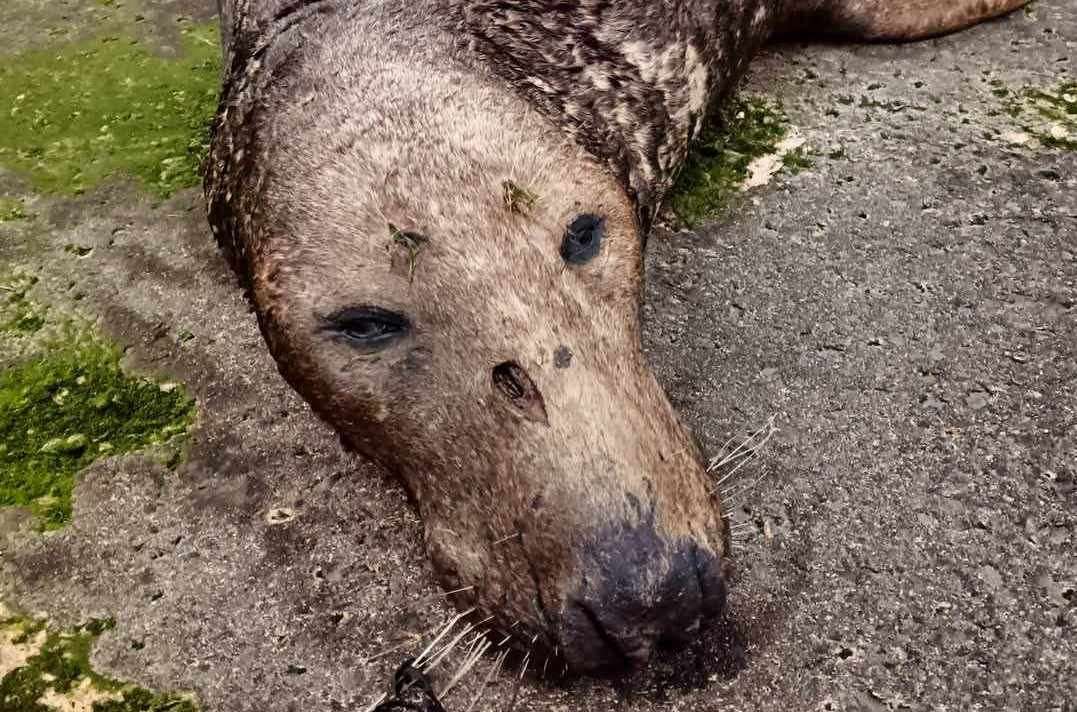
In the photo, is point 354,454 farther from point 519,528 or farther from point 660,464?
point 660,464

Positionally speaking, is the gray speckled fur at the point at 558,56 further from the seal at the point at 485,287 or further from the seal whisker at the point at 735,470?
the seal whisker at the point at 735,470

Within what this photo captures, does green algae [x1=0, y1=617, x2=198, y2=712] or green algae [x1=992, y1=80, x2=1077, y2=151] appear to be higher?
green algae [x1=992, y1=80, x2=1077, y2=151]

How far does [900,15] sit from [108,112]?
12.2 feet

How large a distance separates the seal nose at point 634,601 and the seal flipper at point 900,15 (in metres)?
3.10

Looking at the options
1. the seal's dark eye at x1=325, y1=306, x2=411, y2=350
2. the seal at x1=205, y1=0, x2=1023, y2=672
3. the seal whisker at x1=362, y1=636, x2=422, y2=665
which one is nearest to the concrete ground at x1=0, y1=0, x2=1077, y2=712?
the seal whisker at x1=362, y1=636, x2=422, y2=665

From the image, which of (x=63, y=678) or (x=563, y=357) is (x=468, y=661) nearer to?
(x=563, y=357)

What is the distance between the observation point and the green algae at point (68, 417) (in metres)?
3.17

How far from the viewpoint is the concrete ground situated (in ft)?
8.09

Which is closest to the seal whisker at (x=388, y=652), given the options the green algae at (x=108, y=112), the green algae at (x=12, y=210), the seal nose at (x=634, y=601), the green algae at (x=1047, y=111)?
the seal nose at (x=634, y=601)

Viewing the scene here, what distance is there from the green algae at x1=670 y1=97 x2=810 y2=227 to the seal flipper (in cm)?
55

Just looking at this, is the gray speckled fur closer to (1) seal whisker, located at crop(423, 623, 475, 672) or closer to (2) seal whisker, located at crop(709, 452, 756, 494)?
(2) seal whisker, located at crop(709, 452, 756, 494)

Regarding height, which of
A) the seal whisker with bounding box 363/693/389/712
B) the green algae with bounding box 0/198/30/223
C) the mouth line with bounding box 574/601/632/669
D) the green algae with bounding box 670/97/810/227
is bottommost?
the seal whisker with bounding box 363/693/389/712

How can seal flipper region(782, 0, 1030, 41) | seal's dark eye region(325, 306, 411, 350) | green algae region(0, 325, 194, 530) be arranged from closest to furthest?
seal's dark eye region(325, 306, 411, 350), green algae region(0, 325, 194, 530), seal flipper region(782, 0, 1030, 41)

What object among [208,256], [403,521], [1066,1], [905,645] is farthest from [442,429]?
[1066,1]
